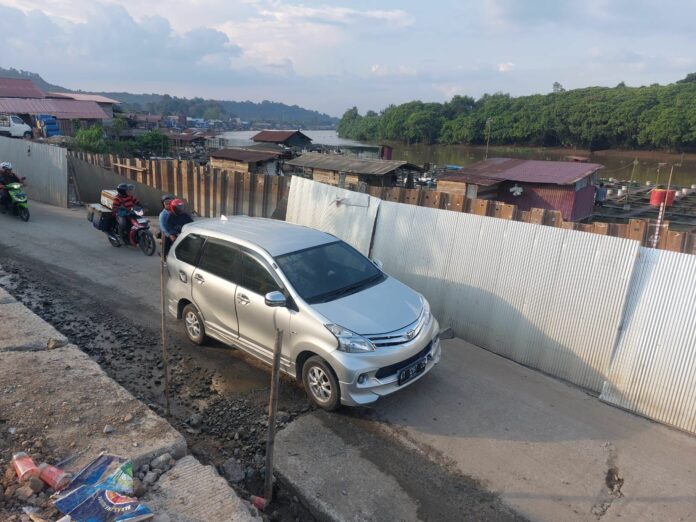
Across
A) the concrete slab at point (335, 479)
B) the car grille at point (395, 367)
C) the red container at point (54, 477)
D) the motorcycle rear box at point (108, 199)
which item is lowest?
the concrete slab at point (335, 479)

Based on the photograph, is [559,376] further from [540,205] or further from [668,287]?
[540,205]

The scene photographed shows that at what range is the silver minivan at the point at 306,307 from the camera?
4691 millimetres

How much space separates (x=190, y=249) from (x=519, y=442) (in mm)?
4538

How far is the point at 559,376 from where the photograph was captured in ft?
19.5

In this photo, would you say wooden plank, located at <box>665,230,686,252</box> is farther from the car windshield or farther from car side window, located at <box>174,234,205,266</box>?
car side window, located at <box>174,234,205,266</box>

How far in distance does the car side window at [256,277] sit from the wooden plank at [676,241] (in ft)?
18.4

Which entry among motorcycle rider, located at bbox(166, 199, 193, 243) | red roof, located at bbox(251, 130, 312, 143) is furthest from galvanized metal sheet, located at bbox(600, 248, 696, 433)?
red roof, located at bbox(251, 130, 312, 143)

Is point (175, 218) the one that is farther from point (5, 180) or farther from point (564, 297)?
point (5, 180)

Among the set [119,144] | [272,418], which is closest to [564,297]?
[272,418]

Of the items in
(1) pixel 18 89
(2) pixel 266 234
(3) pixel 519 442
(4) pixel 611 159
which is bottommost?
(3) pixel 519 442

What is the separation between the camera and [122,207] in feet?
34.9

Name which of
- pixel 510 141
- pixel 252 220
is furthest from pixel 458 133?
pixel 252 220

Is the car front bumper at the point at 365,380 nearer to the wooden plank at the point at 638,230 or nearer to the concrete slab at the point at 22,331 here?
the concrete slab at the point at 22,331

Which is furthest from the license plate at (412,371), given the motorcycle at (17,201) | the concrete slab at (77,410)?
the motorcycle at (17,201)
